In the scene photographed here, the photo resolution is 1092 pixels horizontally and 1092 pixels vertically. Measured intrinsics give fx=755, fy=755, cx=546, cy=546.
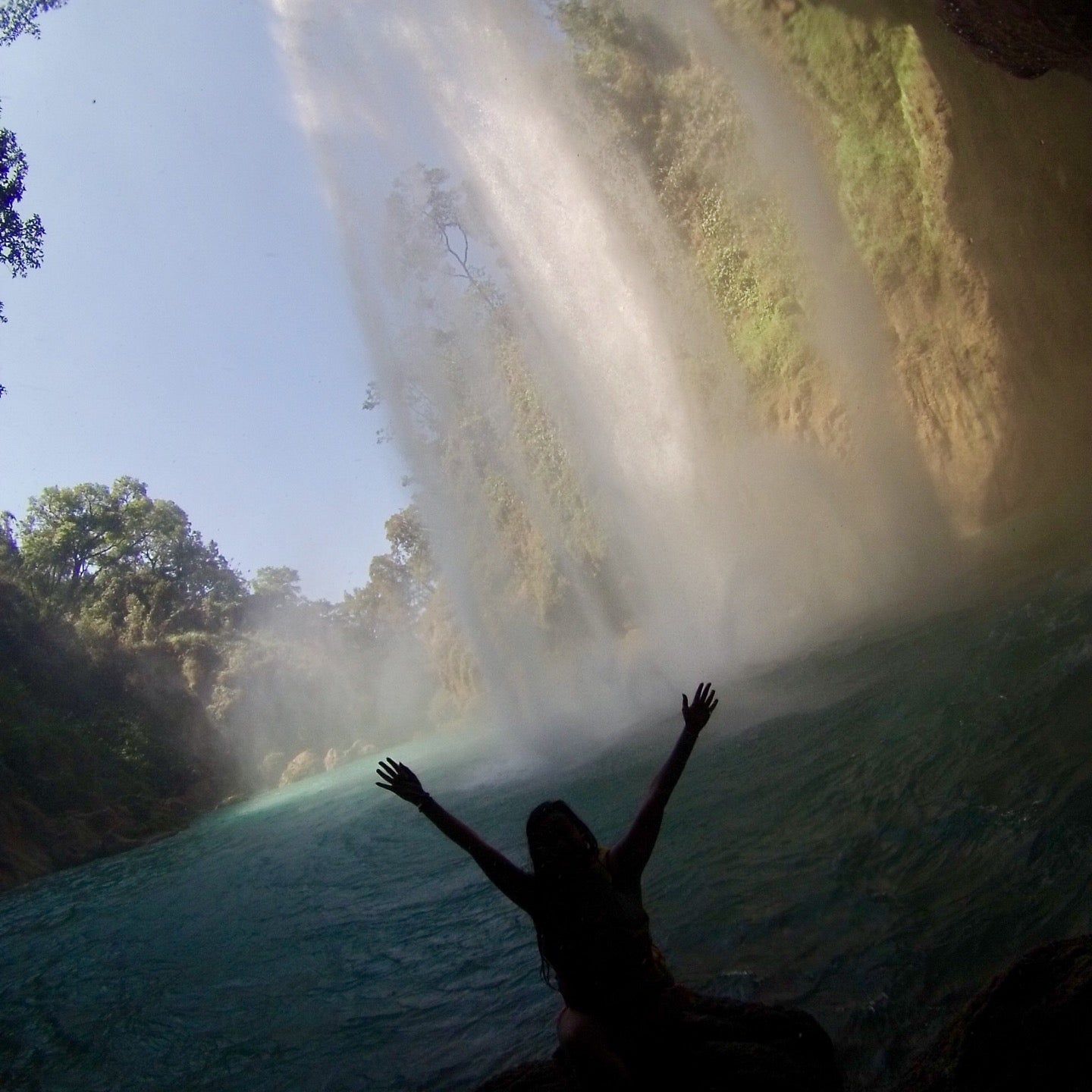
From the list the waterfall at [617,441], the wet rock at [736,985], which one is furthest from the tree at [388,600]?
the wet rock at [736,985]

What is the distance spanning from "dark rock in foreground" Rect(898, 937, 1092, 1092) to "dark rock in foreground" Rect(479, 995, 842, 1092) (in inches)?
10.3

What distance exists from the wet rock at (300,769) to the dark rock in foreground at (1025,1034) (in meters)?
37.2

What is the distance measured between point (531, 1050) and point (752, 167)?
14.8 meters

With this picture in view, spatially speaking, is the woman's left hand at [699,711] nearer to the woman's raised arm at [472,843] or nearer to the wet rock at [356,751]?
the woman's raised arm at [472,843]

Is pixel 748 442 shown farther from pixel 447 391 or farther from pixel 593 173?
pixel 447 391

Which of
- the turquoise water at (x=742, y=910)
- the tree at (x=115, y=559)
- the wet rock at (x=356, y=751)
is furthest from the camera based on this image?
the wet rock at (x=356, y=751)

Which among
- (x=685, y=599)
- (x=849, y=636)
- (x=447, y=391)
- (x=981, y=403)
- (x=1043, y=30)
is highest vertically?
(x=447, y=391)

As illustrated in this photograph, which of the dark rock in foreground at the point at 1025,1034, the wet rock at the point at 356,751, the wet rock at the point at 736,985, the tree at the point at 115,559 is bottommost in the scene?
the wet rock at the point at 736,985

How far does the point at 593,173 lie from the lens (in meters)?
17.2

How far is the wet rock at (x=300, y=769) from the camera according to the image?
36594 mm

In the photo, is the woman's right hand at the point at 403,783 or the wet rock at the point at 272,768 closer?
the woman's right hand at the point at 403,783

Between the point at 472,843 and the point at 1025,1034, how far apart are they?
1.68 metres

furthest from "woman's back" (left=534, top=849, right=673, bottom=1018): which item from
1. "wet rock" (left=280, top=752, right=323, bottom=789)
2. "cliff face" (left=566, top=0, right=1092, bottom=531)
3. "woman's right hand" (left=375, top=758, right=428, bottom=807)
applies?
"wet rock" (left=280, top=752, right=323, bottom=789)

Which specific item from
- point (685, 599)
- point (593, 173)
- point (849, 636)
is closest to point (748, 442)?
point (685, 599)
